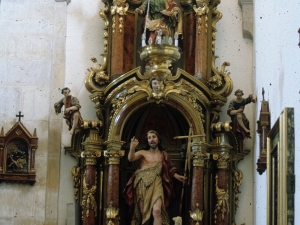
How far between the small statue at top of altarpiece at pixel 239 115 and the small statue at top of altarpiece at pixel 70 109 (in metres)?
2.08

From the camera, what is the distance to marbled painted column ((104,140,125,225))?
40.2 feet

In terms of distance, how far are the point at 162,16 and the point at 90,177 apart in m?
2.51

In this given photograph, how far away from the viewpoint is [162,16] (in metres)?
13.0

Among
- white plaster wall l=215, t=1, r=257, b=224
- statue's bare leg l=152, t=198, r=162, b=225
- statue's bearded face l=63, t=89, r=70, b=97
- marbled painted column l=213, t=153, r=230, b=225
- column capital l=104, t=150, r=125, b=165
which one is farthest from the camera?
white plaster wall l=215, t=1, r=257, b=224

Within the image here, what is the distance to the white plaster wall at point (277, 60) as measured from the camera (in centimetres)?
868

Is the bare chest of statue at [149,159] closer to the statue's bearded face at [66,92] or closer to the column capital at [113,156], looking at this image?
the column capital at [113,156]

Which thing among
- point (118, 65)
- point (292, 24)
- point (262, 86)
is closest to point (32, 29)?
point (118, 65)

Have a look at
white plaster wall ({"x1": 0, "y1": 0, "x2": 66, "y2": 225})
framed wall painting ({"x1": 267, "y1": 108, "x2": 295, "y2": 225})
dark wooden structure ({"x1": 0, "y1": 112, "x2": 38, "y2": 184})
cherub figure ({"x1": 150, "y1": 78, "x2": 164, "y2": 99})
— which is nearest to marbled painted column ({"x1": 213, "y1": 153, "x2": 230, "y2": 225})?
cherub figure ({"x1": 150, "y1": 78, "x2": 164, "y2": 99})

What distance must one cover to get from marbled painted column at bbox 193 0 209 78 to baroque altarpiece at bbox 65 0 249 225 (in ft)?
0.05

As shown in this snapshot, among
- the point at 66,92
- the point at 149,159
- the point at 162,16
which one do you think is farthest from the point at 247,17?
the point at 66,92

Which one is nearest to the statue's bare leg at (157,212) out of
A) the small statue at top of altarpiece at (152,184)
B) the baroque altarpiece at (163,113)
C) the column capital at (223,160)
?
the small statue at top of altarpiece at (152,184)

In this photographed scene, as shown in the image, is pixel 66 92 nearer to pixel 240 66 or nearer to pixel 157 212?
pixel 157 212

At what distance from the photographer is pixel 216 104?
12711 mm

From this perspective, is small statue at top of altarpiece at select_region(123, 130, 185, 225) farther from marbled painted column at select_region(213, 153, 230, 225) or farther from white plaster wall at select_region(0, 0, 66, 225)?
white plaster wall at select_region(0, 0, 66, 225)
